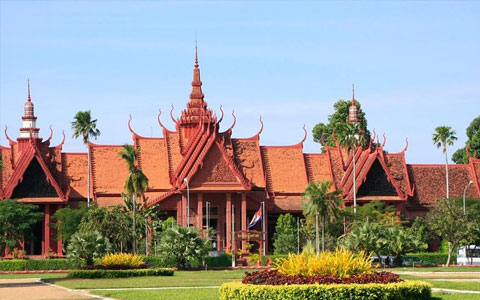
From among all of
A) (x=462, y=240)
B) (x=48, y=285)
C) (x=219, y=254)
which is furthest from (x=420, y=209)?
(x=48, y=285)

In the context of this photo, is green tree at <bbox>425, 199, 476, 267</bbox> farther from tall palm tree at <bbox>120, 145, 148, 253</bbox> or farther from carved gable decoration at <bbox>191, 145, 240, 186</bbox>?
tall palm tree at <bbox>120, 145, 148, 253</bbox>

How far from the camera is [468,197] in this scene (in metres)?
94.8

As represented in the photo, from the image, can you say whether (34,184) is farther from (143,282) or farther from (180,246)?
(143,282)

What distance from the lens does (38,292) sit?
44750 millimetres

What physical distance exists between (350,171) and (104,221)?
29.1 meters

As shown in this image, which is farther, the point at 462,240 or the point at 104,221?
the point at 462,240

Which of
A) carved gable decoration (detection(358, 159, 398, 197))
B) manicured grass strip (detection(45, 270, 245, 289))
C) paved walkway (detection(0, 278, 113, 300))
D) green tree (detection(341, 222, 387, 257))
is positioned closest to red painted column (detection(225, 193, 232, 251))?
carved gable decoration (detection(358, 159, 398, 197))

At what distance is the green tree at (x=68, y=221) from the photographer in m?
82.2

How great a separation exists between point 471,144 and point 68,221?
4921cm

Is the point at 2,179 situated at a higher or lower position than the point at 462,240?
higher

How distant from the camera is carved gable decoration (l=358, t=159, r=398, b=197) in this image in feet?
308

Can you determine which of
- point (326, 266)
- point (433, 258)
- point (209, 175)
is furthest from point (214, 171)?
point (326, 266)

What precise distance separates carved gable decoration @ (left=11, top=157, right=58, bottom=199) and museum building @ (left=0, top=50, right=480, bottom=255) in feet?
0.27

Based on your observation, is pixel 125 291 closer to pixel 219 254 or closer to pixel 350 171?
pixel 219 254
